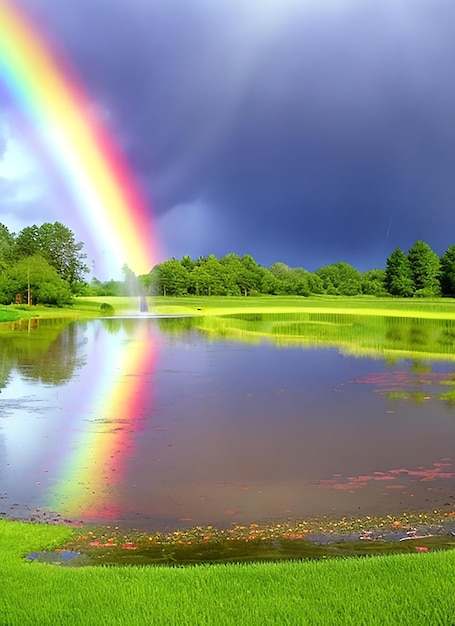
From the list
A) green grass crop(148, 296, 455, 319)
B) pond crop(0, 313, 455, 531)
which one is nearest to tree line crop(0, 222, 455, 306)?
green grass crop(148, 296, 455, 319)

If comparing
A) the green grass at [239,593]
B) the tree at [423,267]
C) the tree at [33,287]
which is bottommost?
the green grass at [239,593]

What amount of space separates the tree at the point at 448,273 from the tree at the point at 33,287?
64.2 m

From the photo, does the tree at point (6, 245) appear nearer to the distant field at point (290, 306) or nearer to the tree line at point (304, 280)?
the distant field at point (290, 306)

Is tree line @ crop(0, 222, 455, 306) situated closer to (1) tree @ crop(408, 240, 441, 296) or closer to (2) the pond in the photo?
(1) tree @ crop(408, 240, 441, 296)

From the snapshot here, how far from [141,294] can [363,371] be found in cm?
7431

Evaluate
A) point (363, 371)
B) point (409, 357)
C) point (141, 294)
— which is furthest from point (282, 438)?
point (141, 294)

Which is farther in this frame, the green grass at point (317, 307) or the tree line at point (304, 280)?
the tree line at point (304, 280)

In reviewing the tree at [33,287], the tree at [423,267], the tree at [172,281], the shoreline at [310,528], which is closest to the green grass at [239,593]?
the shoreline at [310,528]

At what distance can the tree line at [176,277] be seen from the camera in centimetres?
8275

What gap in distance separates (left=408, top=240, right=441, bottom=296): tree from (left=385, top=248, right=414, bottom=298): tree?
4.01 ft

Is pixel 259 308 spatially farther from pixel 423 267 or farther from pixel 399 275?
pixel 423 267

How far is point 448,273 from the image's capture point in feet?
376

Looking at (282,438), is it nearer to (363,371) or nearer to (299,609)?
(299,609)

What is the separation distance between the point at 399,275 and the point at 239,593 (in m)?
116
